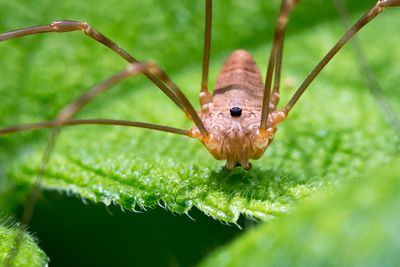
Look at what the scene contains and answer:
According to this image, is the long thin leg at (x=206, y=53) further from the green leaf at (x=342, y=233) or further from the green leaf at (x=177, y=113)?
the green leaf at (x=342, y=233)

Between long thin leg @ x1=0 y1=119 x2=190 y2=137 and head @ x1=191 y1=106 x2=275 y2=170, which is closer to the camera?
long thin leg @ x1=0 y1=119 x2=190 y2=137

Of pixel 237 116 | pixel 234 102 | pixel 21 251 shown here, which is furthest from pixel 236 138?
pixel 21 251

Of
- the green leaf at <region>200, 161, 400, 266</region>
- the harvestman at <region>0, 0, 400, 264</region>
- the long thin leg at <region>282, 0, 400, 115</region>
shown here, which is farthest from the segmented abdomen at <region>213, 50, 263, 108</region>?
the green leaf at <region>200, 161, 400, 266</region>

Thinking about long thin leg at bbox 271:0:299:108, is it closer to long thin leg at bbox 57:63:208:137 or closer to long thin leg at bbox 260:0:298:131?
long thin leg at bbox 260:0:298:131

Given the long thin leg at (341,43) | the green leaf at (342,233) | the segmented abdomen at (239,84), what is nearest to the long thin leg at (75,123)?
the segmented abdomen at (239,84)

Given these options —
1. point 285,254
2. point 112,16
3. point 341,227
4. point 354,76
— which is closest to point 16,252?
point 285,254
